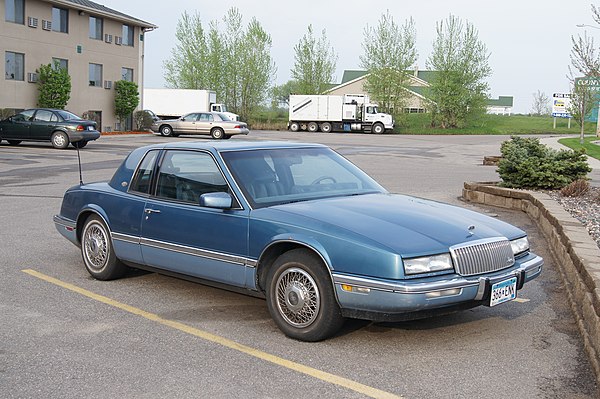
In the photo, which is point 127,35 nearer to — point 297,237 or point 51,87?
point 51,87

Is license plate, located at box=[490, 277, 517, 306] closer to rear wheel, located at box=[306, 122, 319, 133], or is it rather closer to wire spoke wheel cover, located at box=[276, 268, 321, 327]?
wire spoke wheel cover, located at box=[276, 268, 321, 327]

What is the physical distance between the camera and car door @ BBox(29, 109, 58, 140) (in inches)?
1137

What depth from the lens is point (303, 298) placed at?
534 cm

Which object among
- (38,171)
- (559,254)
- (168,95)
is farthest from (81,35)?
(559,254)

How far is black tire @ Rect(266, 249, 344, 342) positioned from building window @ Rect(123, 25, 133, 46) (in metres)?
43.3

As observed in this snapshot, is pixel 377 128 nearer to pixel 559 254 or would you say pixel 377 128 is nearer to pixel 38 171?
pixel 38 171

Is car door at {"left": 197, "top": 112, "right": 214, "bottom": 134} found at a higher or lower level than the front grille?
higher

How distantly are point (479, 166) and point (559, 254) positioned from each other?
1729 cm

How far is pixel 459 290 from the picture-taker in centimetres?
504

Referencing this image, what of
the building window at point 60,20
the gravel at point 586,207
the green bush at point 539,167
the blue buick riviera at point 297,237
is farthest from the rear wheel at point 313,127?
the blue buick riviera at point 297,237

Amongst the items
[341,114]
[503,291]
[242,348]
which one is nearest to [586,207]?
[503,291]

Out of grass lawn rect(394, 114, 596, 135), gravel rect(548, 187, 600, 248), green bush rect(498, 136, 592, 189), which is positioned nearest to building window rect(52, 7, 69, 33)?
green bush rect(498, 136, 592, 189)

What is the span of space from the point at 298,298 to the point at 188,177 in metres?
1.79

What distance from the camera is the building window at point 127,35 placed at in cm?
4634
